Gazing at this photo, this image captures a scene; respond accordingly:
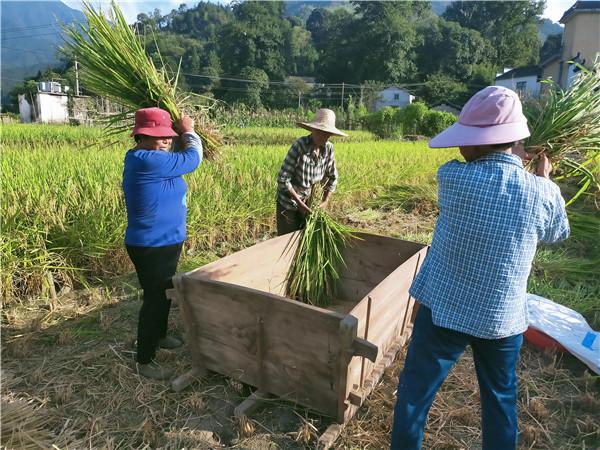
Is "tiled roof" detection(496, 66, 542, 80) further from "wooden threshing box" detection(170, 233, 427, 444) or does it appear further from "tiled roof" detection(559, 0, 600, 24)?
"wooden threshing box" detection(170, 233, 427, 444)

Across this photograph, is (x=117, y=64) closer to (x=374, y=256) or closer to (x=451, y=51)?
(x=374, y=256)

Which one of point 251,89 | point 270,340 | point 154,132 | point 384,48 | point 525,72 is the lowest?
point 270,340

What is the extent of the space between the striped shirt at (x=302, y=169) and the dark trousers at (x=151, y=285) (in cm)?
94

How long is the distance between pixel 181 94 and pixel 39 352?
1.79 metres

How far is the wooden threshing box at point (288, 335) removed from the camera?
1617 millimetres

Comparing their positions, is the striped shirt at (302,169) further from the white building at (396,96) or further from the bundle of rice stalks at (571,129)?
the white building at (396,96)

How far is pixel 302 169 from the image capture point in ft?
9.34

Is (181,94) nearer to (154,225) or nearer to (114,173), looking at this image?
(154,225)

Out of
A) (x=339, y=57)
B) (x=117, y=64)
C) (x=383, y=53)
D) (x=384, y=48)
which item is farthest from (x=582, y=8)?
(x=117, y=64)

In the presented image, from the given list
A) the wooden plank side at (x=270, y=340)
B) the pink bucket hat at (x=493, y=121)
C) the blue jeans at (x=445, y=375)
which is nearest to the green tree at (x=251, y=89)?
the wooden plank side at (x=270, y=340)

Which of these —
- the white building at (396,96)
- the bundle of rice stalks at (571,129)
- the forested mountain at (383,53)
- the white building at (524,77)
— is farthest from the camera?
the forested mountain at (383,53)

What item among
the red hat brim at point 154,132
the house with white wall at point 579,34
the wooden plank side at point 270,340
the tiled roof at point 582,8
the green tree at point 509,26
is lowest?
the wooden plank side at point 270,340

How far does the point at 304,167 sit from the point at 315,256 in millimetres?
637

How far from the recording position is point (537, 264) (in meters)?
3.63
